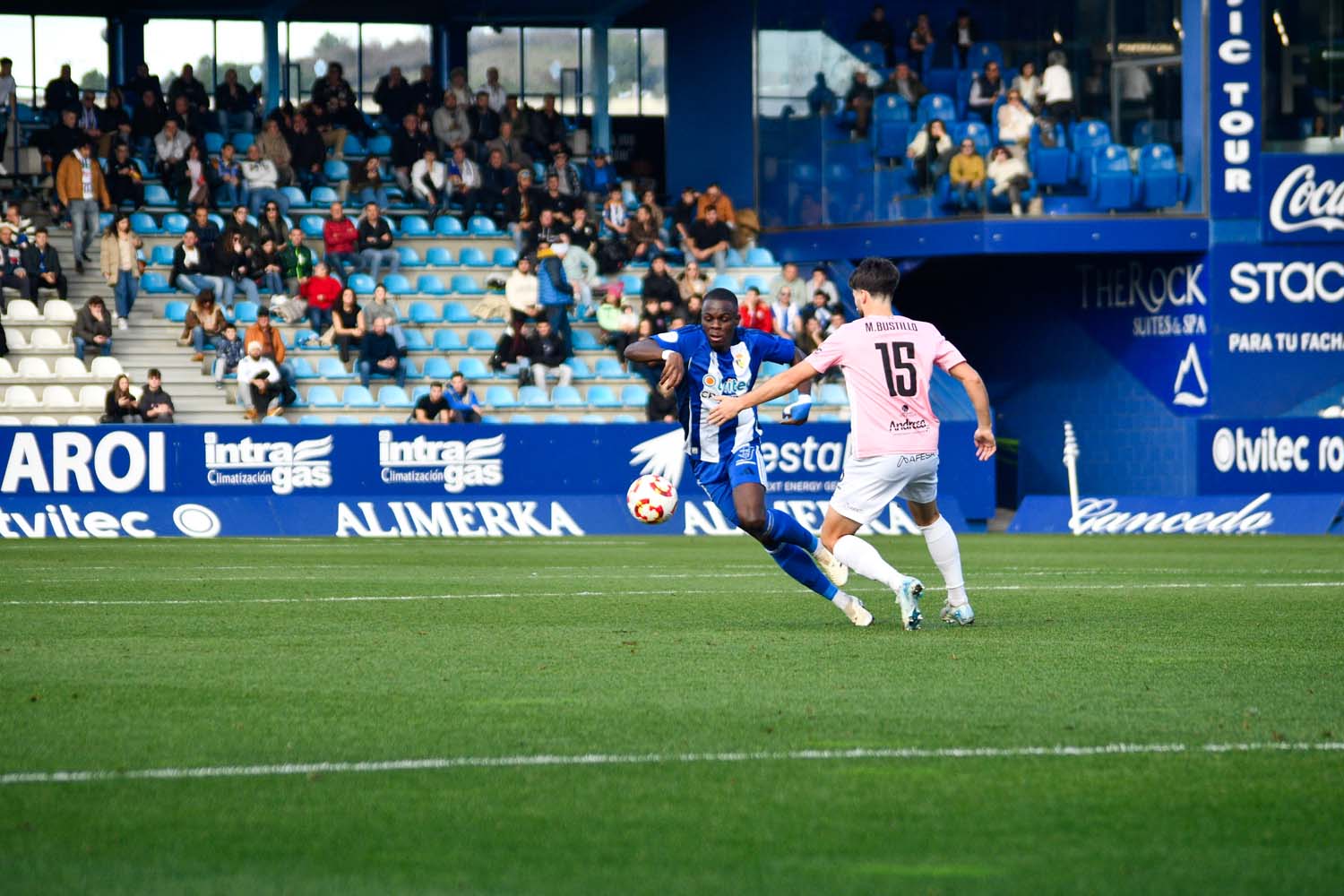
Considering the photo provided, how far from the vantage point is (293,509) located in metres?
24.4

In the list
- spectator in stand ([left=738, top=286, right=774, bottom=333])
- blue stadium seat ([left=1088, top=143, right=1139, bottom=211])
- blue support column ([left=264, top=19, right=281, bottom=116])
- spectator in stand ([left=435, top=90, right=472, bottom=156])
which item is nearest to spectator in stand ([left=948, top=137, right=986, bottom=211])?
blue stadium seat ([left=1088, top=143, right=1139, bottom=211])

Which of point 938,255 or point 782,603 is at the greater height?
point 938,255

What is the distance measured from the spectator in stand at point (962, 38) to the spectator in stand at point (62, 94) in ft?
46.8

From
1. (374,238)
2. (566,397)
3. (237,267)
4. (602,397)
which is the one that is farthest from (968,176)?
(237,267)

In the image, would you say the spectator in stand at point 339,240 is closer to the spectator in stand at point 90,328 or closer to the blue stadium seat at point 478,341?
the blue stadium seat at point 478,341

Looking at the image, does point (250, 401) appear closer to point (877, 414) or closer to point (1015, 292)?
point (1015, 292)

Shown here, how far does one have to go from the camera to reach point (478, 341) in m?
29.0

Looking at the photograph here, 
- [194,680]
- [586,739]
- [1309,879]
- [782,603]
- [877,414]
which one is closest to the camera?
[1309,879]

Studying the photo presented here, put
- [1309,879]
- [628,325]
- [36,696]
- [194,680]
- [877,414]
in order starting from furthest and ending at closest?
[628,325] < [877,414] < [194,680] < [36,696] < [1309,879]

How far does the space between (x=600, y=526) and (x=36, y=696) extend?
57.1ft

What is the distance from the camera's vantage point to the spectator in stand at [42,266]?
27.7m

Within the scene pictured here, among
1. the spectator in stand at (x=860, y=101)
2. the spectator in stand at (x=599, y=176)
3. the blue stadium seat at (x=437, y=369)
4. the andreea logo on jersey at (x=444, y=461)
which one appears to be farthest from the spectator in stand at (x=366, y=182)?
the spectator in stand at (x=860, y=101)

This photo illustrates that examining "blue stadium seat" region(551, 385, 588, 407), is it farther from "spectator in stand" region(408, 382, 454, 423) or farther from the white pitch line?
the white pitch line

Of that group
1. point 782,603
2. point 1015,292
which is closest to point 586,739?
point 782,603
